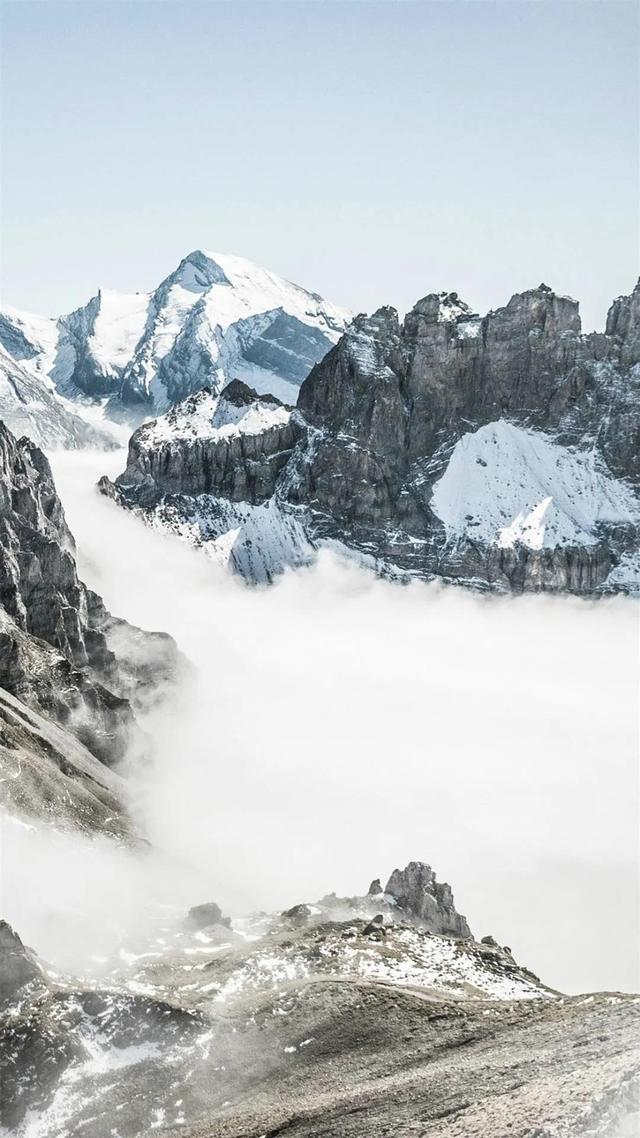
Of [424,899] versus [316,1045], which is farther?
[424,899]

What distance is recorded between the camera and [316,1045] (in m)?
90.3

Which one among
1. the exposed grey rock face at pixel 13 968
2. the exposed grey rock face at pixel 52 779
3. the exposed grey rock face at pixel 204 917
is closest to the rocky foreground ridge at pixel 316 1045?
the exposed grey rock face at pixel 13 968

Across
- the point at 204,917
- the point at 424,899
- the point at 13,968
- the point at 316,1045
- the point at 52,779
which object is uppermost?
the point at 52,779

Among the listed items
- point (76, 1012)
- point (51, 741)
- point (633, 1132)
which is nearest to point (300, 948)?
point (76, 1012)

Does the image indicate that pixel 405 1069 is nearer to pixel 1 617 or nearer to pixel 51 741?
pixel 51 741

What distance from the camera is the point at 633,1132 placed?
5834 centimetres

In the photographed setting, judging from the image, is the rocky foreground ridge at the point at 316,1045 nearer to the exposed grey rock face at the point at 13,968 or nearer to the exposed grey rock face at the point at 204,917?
the exposed grey rock face at the point at 13,968

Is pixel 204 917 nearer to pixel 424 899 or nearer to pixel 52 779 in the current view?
pixel 52 779

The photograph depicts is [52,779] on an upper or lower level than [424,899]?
upper

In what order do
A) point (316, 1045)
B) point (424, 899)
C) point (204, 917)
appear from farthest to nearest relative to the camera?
1. point (424, 899)
2. point (204, 917)
3. point (316, 1045)

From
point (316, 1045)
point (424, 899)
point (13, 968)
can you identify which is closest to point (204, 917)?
point (424, 899)

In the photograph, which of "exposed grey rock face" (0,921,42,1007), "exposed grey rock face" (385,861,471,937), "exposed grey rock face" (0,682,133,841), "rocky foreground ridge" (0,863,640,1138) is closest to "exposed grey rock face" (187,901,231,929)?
"rocky foreground ridge" (0,863,640,1138)

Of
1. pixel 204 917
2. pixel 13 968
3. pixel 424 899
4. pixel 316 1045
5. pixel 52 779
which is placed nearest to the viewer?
pixel 316 1045

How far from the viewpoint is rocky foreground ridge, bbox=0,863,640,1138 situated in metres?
69.8
